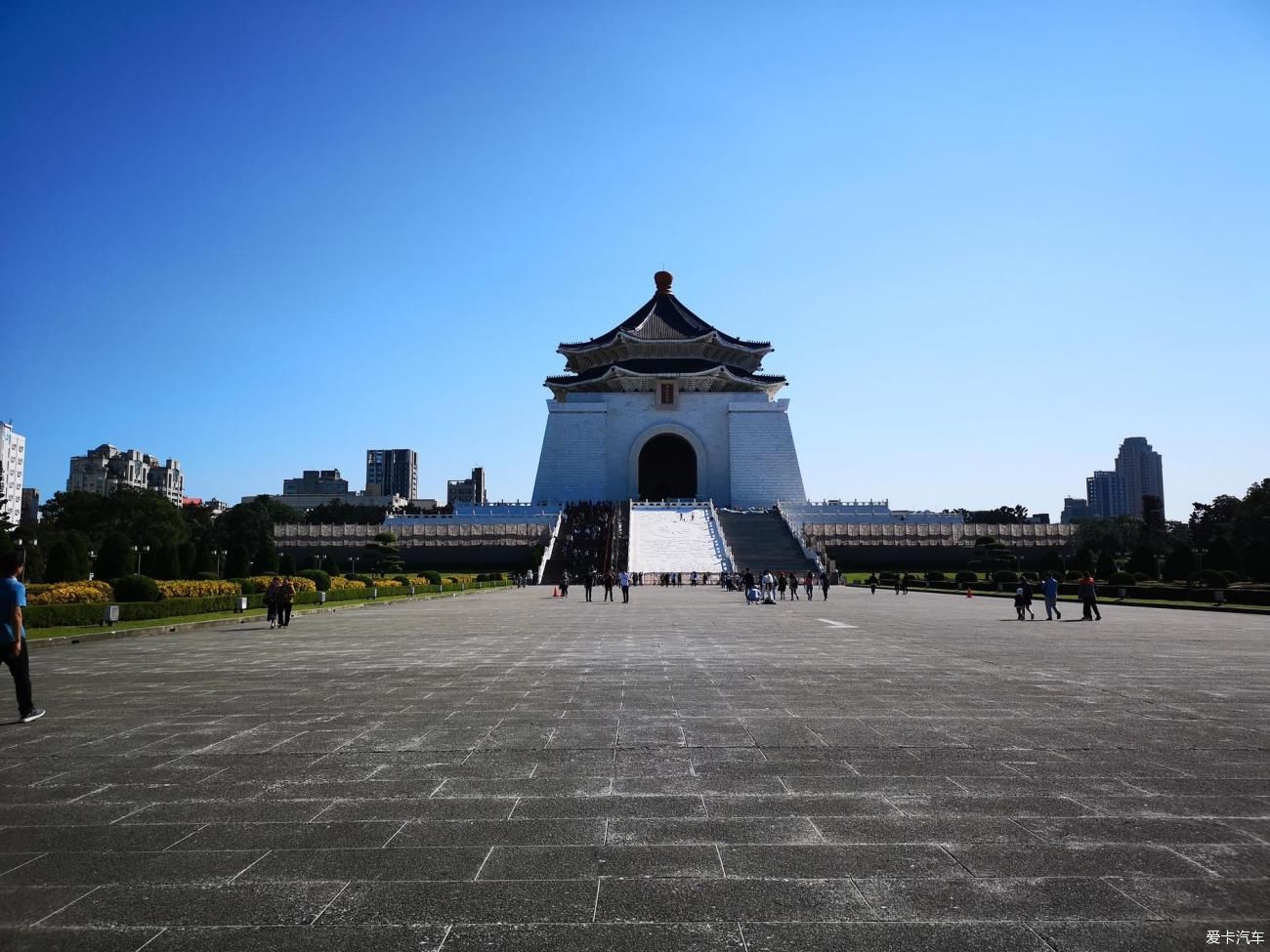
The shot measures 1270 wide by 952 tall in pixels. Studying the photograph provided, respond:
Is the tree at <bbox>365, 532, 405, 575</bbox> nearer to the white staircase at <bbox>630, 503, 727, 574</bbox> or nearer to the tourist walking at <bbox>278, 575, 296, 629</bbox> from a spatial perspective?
the white staircase at <bbox>630, 503, 727, 574</bbox>

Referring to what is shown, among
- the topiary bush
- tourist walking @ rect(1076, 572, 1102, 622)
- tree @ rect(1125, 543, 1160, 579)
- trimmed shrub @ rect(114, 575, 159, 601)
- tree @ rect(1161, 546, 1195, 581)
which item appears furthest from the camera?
tree @ rect(1125, 543, 1160, 579)

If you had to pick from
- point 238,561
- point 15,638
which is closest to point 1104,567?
point 238,561

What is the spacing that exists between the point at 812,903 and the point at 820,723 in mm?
2856

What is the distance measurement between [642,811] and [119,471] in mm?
131411

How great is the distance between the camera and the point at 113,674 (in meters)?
8.33

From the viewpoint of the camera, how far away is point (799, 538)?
3897 centimetres

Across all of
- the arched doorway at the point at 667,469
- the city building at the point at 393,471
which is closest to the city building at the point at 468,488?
the city building at the point at 393,471

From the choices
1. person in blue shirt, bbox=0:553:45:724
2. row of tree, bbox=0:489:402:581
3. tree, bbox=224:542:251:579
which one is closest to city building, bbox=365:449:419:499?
row of tree, bbox=0:489:402:581

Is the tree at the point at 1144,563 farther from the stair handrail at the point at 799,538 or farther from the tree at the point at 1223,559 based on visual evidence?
the stair handrail at the point at 799,538

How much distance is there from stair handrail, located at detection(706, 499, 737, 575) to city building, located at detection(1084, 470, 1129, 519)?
122148 millimetres

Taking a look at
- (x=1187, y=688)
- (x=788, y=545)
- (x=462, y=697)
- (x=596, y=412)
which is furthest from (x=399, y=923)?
(x=596, y=412)

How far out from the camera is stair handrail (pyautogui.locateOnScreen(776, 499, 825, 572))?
3438 cm

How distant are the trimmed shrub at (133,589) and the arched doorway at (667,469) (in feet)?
142

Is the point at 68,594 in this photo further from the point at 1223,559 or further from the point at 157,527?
the point at 157,527
